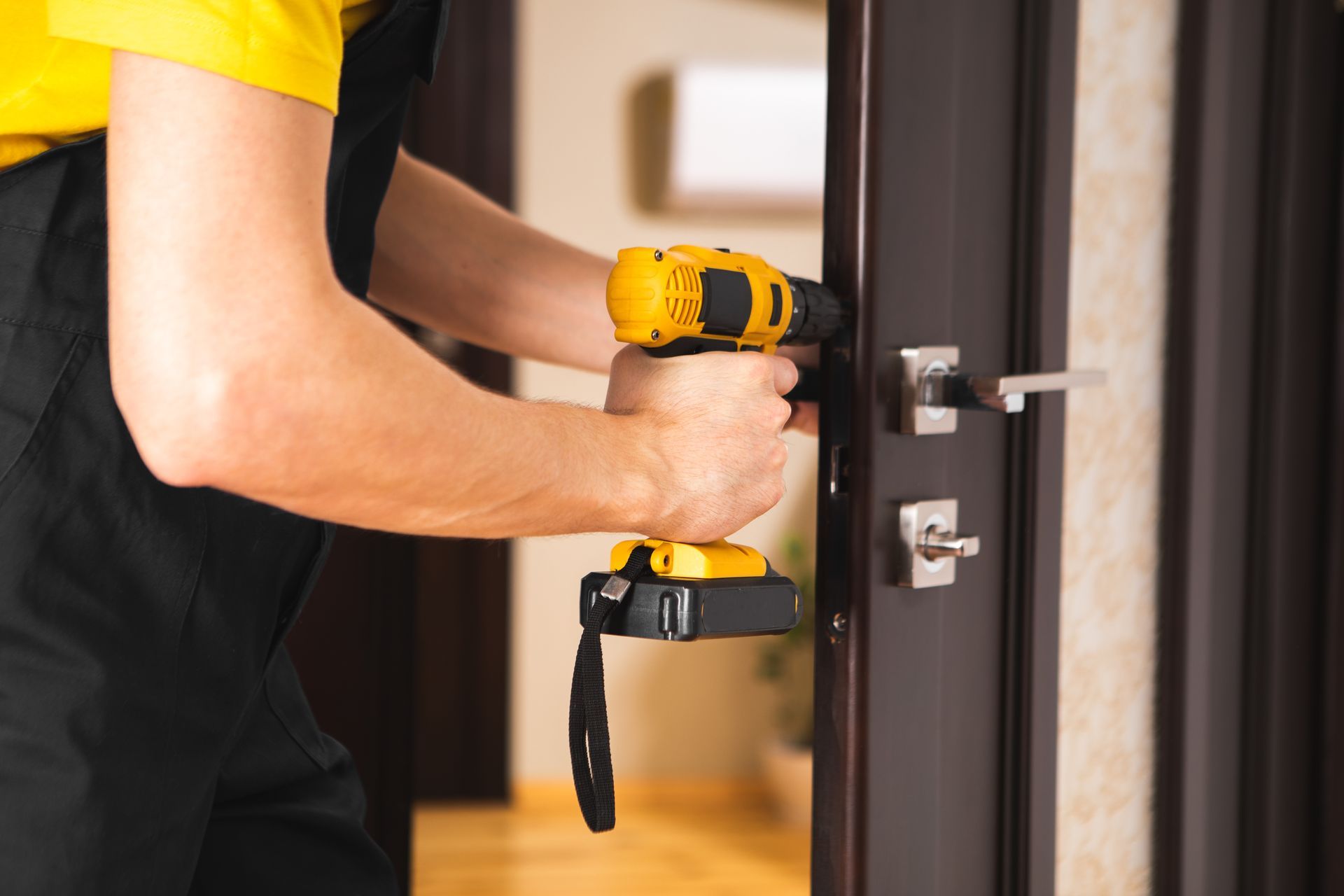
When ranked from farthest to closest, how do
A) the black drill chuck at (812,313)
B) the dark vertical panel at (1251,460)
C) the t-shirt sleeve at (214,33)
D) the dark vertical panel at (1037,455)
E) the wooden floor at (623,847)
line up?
1. the wooden floor at (623,847)
2. the dark vertical panel at (1251,460)
3. the dark vertical panel at (1037,455)
4. the black drill chuck at (812,313)
5. the t-shirt sleeve at (214,33)

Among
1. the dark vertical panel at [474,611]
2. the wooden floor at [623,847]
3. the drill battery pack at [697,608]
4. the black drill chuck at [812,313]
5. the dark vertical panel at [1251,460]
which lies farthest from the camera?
the dark vertical panel at [474,611]

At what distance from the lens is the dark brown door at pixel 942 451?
919mm

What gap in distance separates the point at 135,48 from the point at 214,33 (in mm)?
39

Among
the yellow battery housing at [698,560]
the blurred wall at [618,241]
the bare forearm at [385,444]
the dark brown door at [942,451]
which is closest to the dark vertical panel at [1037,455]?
the dark brown door at [942,451]

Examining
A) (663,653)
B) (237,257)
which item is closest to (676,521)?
(237,257)

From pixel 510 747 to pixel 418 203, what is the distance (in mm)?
2168

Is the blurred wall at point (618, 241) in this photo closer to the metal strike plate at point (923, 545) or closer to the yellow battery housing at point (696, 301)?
the metal strike plate at point (923, 545)

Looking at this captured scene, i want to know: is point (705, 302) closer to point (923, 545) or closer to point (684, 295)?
point (684, 295)

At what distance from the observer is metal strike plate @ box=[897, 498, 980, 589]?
93cm

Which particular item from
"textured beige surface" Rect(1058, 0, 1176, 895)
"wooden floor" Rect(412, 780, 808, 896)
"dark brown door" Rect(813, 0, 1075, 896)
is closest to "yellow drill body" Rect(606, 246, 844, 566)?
"dark brown door" Rect(813, 0, 1075, 896)

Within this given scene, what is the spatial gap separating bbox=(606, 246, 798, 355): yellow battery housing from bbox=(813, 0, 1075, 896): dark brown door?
114 mm

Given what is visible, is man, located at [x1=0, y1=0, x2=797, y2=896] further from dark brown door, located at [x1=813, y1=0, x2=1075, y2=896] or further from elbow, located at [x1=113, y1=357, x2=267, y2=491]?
dark brown door, located at [x1=813, y1=0, x2=1075, y2=896]

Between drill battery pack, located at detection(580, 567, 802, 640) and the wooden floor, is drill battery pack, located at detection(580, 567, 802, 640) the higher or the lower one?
the higher one

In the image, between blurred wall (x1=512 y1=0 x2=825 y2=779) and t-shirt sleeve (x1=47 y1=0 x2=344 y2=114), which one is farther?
blurred wall (x1=512 y1=0 x2=825 y2=779)
